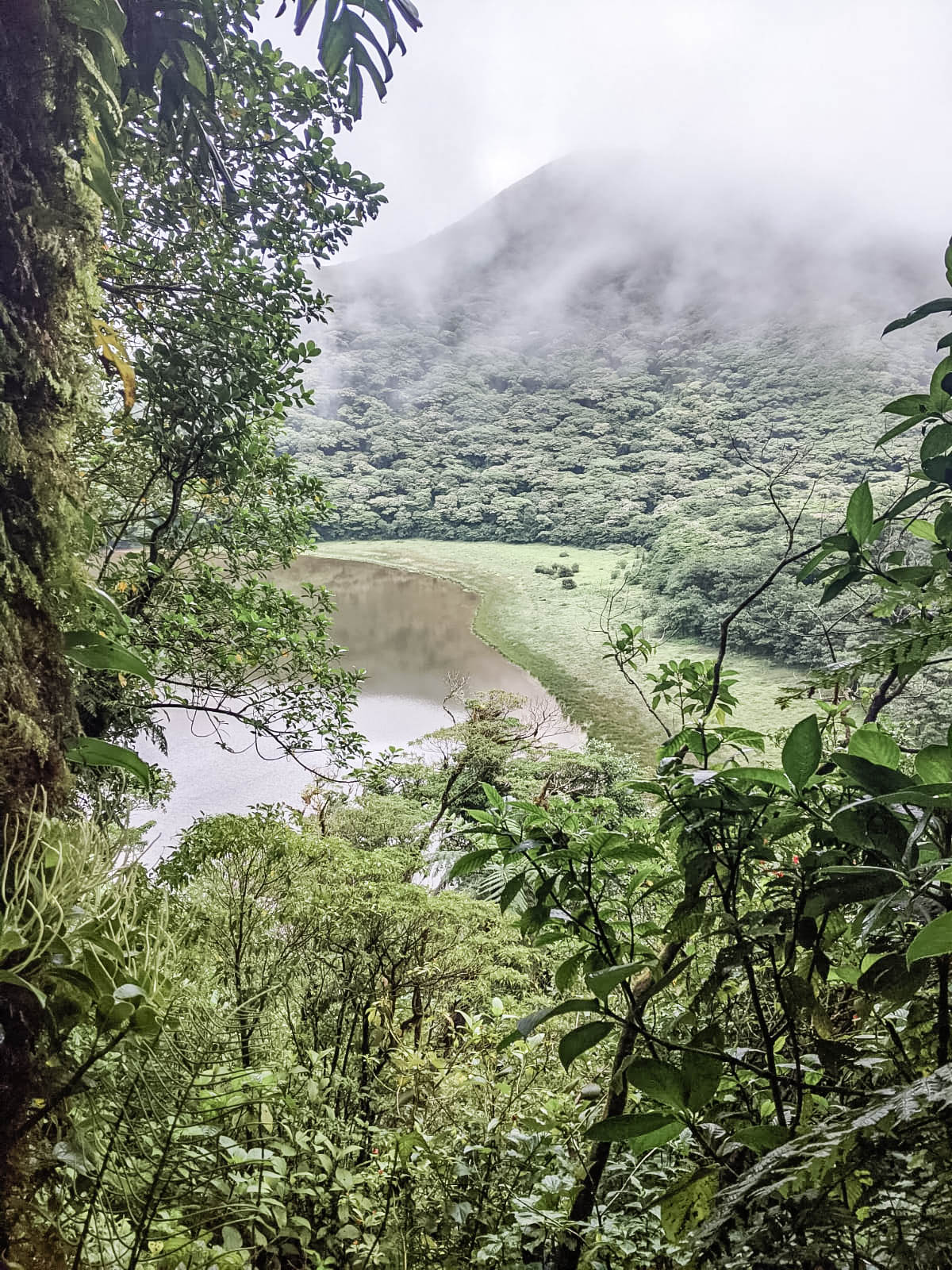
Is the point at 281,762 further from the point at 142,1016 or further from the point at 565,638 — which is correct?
the point at 142,1016

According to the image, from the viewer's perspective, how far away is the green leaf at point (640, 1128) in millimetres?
521

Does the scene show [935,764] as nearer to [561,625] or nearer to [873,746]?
[873,746]

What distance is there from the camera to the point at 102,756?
0.48 m

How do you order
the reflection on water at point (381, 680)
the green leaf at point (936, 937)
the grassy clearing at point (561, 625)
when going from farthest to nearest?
the grassy clearing at point (561, 625)
the reflection on water at point (381, 680)
the green leaf at point (936, 937)

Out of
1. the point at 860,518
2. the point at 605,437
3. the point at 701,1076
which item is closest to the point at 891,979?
the point at 701,1076

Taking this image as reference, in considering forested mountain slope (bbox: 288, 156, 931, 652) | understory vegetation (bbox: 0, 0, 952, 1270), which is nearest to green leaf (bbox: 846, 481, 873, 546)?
understory vegetation (bbox: 0, 0, 952, 1270)

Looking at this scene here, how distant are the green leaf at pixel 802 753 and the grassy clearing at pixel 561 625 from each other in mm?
4444

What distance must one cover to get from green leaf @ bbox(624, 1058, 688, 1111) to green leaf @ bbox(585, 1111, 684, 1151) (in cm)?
1

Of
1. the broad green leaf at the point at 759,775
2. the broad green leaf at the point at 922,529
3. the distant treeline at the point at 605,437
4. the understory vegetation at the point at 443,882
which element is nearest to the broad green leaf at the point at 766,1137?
the understory vegetation at the point at 443,882

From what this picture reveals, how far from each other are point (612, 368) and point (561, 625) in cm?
2724

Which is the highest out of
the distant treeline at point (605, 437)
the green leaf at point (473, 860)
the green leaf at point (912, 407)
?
the distant treeline at point (605, 437)

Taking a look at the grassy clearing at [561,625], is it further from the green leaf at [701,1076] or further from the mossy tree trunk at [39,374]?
the mossy tree trunk at [39,374]

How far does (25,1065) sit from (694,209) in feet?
199

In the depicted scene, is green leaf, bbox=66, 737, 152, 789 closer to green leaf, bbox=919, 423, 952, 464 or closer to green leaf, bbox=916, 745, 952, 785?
green leaf, bbox=916, 745, 952, 785
